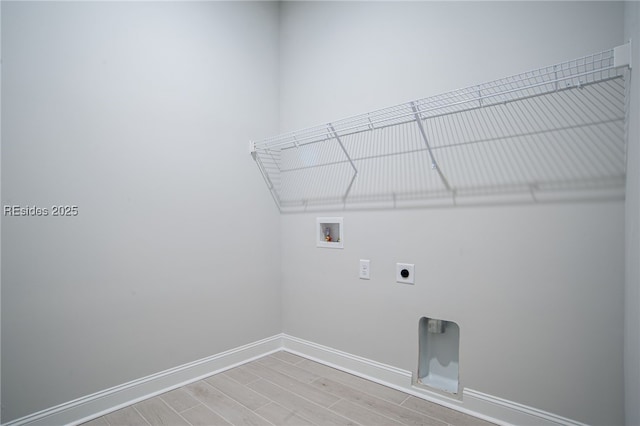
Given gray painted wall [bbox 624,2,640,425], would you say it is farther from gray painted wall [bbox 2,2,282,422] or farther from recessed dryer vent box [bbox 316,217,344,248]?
gray painted wall [bbox 2,2,282,422]

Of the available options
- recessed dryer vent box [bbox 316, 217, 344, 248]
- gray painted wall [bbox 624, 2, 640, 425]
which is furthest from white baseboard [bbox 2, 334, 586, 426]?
recessed dryer vent box [bbox 316, 217, 344, 248]

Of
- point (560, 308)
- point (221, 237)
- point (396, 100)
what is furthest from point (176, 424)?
point (396, 100)

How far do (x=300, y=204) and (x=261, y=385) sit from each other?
1264 millimetres

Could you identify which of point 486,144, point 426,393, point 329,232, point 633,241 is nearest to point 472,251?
point 486,144

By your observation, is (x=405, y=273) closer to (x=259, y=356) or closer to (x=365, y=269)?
(x=365, y=269)

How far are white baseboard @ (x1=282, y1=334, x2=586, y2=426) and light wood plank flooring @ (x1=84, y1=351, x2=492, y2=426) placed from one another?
4 centimetres

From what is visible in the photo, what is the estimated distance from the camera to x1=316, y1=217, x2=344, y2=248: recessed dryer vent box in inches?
93.7

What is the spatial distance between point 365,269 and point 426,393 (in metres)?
0.78

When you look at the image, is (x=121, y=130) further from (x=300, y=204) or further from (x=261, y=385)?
(x=261, y=385)

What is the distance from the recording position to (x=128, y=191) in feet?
6.36

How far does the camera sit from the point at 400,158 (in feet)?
6.84

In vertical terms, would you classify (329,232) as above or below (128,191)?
below

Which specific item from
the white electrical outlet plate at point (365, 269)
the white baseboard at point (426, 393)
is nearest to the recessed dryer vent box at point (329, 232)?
the white electrical outlet plate at point (365, 269)

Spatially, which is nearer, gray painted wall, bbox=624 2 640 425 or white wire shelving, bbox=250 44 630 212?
gray painted wall, bbox=624 2 640 425
